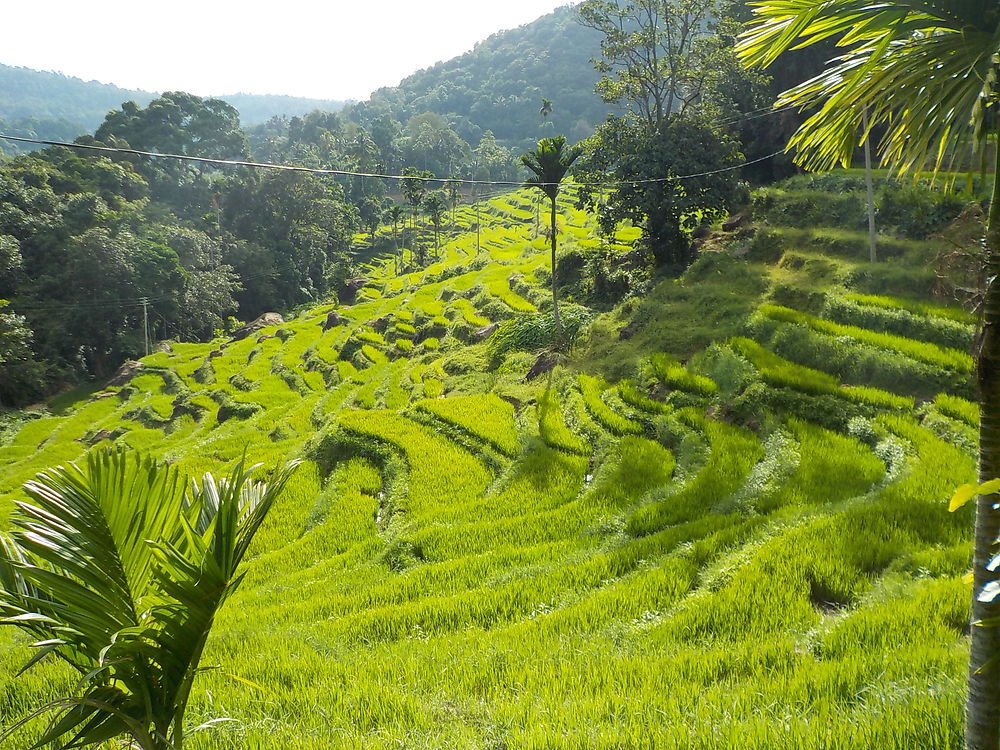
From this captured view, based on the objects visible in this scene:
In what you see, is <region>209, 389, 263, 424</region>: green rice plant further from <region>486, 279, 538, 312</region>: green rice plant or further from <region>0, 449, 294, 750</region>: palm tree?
<region>0, 449, 294, 750</region>: palm tree

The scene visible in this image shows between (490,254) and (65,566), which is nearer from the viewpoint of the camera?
(65,566)

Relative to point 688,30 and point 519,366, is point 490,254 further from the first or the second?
point 519,366

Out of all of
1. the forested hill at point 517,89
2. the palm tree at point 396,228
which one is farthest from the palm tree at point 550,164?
the forested hill at point 517,89

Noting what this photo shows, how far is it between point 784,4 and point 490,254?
4131cm

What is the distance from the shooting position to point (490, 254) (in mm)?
43375

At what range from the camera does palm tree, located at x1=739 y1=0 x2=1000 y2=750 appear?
230 centimetres

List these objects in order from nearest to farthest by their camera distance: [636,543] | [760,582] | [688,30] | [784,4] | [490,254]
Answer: [784,4] → [760,582] → [636,543] → [688,30] → [490,254]

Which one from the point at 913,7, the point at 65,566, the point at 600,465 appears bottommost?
the point at 600,465

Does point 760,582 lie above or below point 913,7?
below

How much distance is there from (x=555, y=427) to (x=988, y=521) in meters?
9.77

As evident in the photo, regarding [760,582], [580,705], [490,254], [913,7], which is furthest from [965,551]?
[490,254]

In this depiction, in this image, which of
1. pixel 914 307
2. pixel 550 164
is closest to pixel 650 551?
pixel 914 307

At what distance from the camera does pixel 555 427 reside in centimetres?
1205

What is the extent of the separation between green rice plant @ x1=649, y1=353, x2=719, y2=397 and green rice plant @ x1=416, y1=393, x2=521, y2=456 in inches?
131
